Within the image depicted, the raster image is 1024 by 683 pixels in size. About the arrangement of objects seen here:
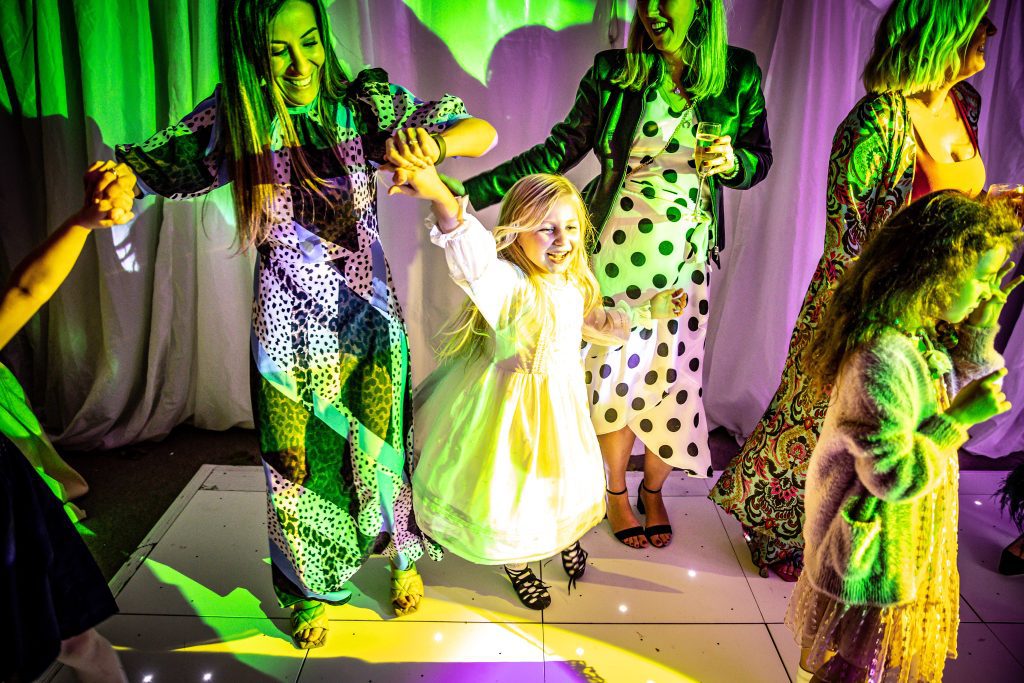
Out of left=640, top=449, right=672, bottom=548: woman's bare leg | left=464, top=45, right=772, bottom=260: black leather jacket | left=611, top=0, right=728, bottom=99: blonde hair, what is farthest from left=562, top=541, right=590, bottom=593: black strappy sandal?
left=611, top=0, right=728, bottom=99: blonde hair

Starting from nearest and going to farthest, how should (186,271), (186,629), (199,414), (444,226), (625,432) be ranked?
(444,226), (186,629), (625,432), (186,271), (199,414)

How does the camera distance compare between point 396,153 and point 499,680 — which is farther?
point 499,680

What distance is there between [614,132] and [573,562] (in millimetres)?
1396

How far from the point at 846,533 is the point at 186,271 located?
273 centimetres

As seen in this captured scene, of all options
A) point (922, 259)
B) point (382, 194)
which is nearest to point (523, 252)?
point (922, 259)

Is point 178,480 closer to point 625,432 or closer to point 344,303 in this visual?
point 344,303

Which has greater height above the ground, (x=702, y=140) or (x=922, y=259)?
(x=702, y=140)

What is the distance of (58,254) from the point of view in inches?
63.1

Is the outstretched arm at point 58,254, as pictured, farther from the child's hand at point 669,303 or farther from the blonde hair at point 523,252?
the child's hand at point 669,303

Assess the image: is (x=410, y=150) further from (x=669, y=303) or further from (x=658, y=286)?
(x=658, y=286)

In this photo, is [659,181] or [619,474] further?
[619,474]

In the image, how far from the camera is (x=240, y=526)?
2.78 m

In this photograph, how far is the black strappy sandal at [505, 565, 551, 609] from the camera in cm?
239

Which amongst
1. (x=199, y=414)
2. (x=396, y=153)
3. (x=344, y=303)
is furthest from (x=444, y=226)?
(x=199, y=414)
